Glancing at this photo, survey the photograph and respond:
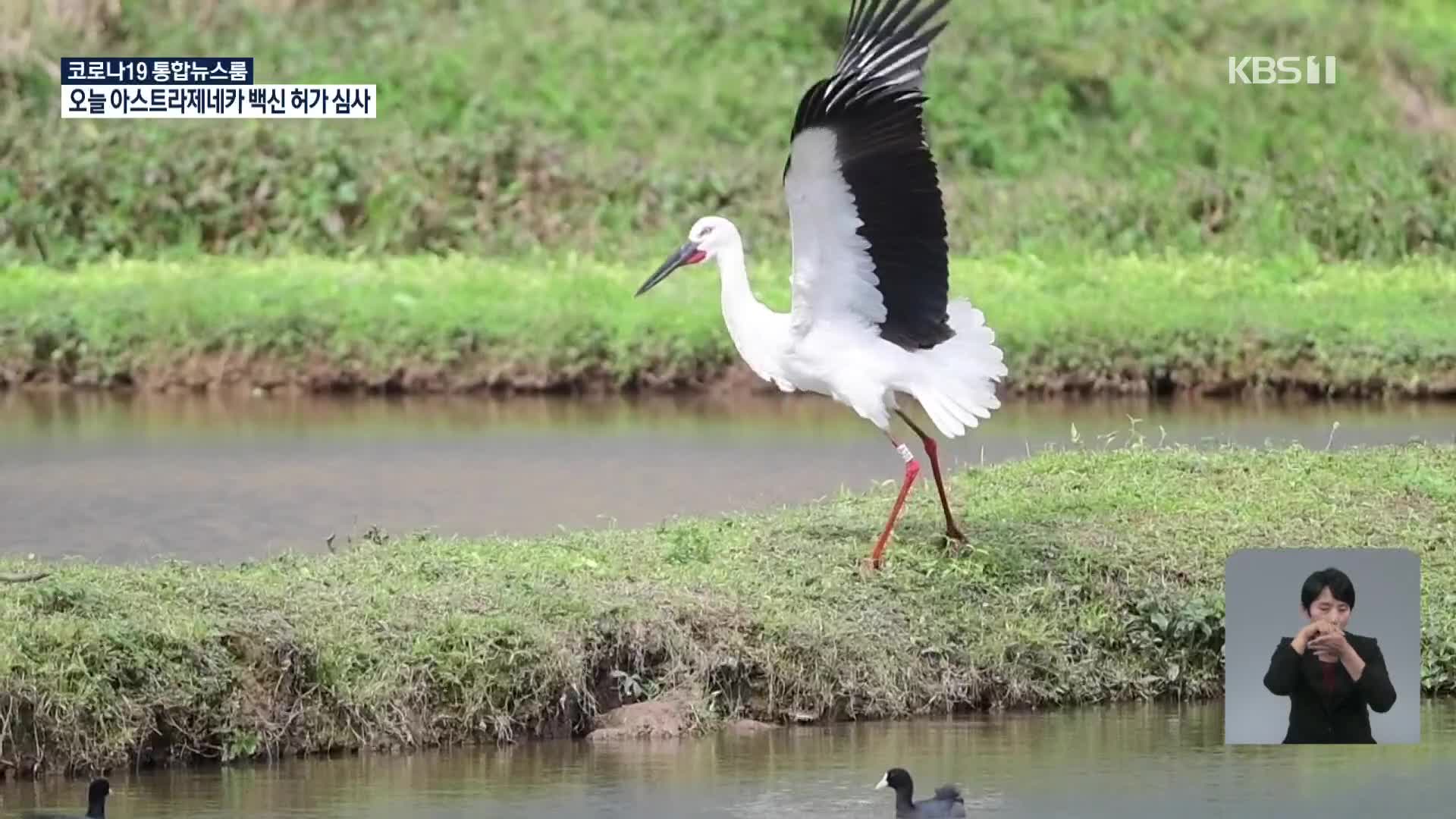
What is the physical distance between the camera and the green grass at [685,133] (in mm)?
21234

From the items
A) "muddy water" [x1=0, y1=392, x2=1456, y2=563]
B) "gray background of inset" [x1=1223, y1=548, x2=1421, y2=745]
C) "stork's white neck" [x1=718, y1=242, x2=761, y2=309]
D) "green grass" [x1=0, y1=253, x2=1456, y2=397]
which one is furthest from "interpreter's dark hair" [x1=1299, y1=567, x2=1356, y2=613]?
"green grass" [x1=0, y1=253, x2=1456, y2=397]

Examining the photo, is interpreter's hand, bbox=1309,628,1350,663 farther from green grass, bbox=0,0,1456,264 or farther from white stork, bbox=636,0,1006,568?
green grass, bbox=0,0,1456,264

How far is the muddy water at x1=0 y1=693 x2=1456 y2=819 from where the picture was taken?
7.61 metres

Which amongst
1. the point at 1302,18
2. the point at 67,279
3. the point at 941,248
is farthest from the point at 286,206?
the point at 941,248

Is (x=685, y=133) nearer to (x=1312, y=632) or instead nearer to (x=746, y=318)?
(x=746, y=318)

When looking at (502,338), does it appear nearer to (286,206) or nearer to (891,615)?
(286,206)

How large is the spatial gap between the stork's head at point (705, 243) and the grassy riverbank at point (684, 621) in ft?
3.31

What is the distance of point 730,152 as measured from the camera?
74.6 ft

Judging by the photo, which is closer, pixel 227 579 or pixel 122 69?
pixel 227 579

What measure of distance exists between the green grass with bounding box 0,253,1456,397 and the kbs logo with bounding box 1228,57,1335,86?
5.81m

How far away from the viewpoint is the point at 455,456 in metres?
15.1

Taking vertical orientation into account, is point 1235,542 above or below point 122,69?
below

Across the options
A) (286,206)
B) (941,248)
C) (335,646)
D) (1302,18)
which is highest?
(1302,18)

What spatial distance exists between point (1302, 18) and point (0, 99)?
11.8 m
